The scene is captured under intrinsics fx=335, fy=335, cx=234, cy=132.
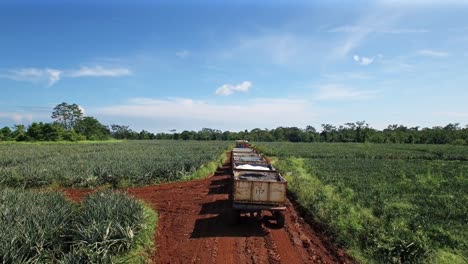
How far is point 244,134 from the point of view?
15275 centimetres

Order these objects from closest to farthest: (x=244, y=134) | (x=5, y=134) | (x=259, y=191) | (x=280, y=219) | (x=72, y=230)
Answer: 1. (x=72, y=230)
2. (x=259, y=191)
3. (x=280, y=219)
4. (x=5, y=134)
5. (x=244, y=134)

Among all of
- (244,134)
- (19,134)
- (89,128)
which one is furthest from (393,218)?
(244,134)

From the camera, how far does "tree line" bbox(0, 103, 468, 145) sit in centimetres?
6781

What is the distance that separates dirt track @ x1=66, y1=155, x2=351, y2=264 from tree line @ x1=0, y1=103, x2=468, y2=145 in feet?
213

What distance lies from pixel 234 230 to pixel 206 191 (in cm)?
651

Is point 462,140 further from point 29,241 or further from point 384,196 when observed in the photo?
point 29,241

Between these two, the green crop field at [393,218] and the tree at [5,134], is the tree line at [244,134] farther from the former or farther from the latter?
the green crop field at [393,218]

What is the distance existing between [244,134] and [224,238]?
14331 centimetres

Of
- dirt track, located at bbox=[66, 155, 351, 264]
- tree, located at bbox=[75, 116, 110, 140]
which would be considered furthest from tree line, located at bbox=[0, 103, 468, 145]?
dirt track, located at bbox=[66, 155, 351, 264]

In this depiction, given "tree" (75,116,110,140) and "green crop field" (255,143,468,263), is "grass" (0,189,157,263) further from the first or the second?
"tree" (75,116,110,140)

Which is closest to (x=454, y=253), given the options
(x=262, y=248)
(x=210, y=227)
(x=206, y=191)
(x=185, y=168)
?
(x=262, y=248)

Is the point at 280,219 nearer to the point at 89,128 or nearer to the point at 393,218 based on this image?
the point at 393,218

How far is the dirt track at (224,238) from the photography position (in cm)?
818

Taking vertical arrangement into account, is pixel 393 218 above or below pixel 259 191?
below
